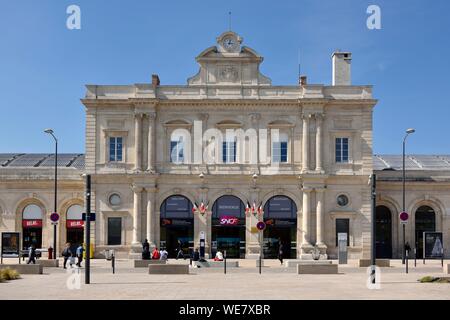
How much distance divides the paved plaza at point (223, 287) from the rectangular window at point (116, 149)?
18.3 meters

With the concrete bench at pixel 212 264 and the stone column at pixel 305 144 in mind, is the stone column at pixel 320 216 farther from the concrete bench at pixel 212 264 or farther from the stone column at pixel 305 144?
the concrete bench at pixel 212 264

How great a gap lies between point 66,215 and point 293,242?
19456mm

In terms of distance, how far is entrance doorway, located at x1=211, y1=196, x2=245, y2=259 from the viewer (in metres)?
50.8

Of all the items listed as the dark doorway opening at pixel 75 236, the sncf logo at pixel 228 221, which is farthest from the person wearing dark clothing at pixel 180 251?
the dark doorway opening at pixel 75 236

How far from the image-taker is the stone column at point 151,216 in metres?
50.2

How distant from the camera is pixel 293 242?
50.8 meters

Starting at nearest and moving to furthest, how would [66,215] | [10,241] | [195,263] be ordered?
1. [195,263]
2. [10,241]
3. [66,215]

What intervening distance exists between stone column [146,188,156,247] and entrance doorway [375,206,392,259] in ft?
61.1

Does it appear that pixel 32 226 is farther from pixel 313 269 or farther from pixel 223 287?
pixel 223 287

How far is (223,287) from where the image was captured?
83.0ft

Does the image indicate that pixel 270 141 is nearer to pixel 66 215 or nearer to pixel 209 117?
pixel 209 117

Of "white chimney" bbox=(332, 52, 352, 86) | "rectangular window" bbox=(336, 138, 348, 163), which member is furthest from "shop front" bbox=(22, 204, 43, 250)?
"white chimney" bbox=(332, 52, 352, 86)

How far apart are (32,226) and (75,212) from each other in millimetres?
3785
